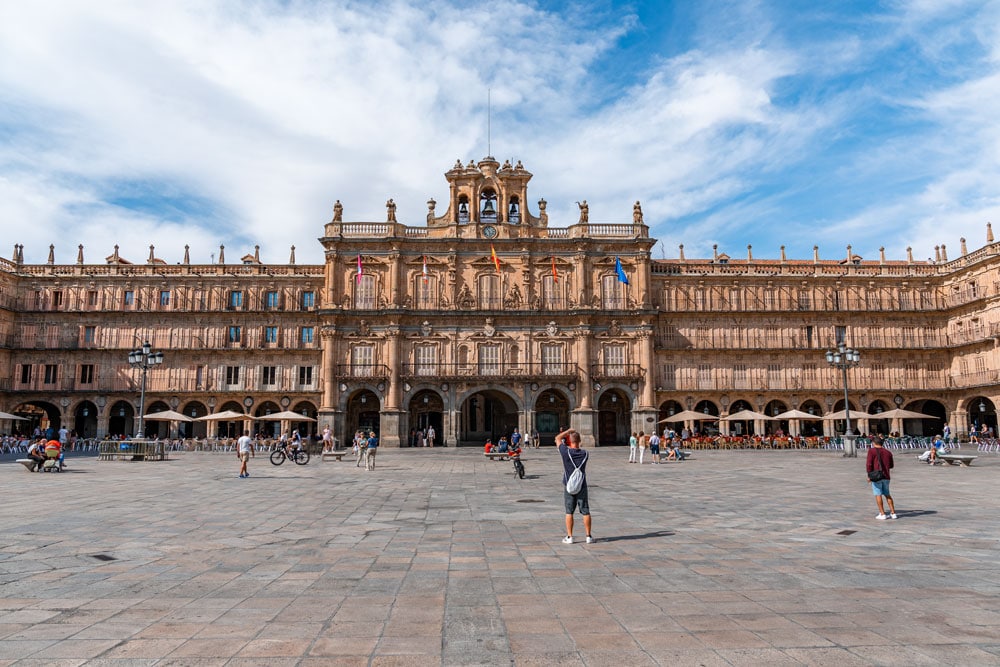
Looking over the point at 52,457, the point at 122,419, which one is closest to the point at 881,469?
the point at 52,457

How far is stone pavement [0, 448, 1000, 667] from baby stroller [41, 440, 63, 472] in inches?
316

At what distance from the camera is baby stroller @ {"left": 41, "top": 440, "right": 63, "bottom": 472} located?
22.5m

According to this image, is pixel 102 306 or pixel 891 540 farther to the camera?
pixel 102 306

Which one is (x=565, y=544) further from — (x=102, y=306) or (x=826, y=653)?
(x=102, y=306)

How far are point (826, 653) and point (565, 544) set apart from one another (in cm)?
497

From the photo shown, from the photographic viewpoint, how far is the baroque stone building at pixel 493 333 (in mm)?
45812

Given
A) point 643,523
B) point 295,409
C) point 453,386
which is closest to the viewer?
point 643,523

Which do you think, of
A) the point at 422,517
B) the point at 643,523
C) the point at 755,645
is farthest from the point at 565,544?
the point at 755,645

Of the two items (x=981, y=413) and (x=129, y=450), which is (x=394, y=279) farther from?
(x=981, y=413)

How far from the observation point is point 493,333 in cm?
4612

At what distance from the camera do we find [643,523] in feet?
39.2

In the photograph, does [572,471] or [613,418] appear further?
[613,418]

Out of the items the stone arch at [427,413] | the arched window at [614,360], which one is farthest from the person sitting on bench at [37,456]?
the arched window at [614,360]

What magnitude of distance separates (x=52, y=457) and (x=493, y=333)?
92.0ft
